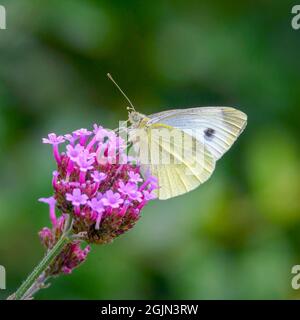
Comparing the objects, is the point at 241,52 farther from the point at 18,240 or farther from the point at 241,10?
the point at 18,240

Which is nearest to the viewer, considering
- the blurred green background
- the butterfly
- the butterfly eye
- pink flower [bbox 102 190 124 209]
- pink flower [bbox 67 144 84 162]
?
pink flower [bbox 102 190 124 209]

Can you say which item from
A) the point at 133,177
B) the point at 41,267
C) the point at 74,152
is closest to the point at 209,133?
the point at 133,177

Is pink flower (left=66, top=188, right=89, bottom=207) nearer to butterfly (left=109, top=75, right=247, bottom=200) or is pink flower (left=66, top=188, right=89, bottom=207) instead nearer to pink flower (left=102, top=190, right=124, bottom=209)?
pink flower (left=102, top=190, right=124, bottom=209)

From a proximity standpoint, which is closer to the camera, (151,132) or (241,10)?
(151,132)

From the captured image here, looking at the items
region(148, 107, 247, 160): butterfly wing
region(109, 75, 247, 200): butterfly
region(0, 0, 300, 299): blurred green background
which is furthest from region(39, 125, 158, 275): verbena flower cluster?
region(0, 0, 300, 299): blurred green background
